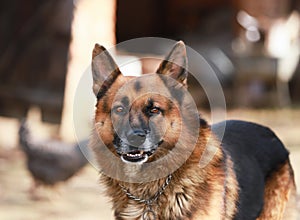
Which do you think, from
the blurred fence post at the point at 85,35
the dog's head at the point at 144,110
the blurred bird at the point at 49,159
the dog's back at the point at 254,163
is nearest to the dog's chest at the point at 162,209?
the dog's head at the point at 144,110

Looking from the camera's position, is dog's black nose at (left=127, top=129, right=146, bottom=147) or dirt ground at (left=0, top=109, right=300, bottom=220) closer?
dog's black nose at (left=127, top=129, right=146, bottom=147)

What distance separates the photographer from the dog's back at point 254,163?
4.47 metres

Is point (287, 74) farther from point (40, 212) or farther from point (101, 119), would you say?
point (101, 119)

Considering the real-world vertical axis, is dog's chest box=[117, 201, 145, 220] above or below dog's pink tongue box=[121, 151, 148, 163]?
below

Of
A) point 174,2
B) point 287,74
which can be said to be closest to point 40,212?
point 287,74

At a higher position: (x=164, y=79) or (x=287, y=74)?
(x=164, y=79)

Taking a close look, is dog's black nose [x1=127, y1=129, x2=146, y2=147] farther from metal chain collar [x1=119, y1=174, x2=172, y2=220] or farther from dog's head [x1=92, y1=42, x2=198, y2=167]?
metal chain collar [x1=119, y1=174, x2=172, y2=220]

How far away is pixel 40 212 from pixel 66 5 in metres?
4.02

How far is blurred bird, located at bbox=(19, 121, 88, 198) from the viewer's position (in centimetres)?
688

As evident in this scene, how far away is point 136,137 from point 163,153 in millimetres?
322

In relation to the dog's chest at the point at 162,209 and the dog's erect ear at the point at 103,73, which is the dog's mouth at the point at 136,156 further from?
the dog's erect ear at the point at 103,73

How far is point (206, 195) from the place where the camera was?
4176 millimetres

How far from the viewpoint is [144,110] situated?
4031 millimetres

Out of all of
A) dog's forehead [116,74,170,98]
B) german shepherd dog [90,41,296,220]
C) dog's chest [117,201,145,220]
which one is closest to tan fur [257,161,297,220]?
german shepherd dog [90,41,296,220]
